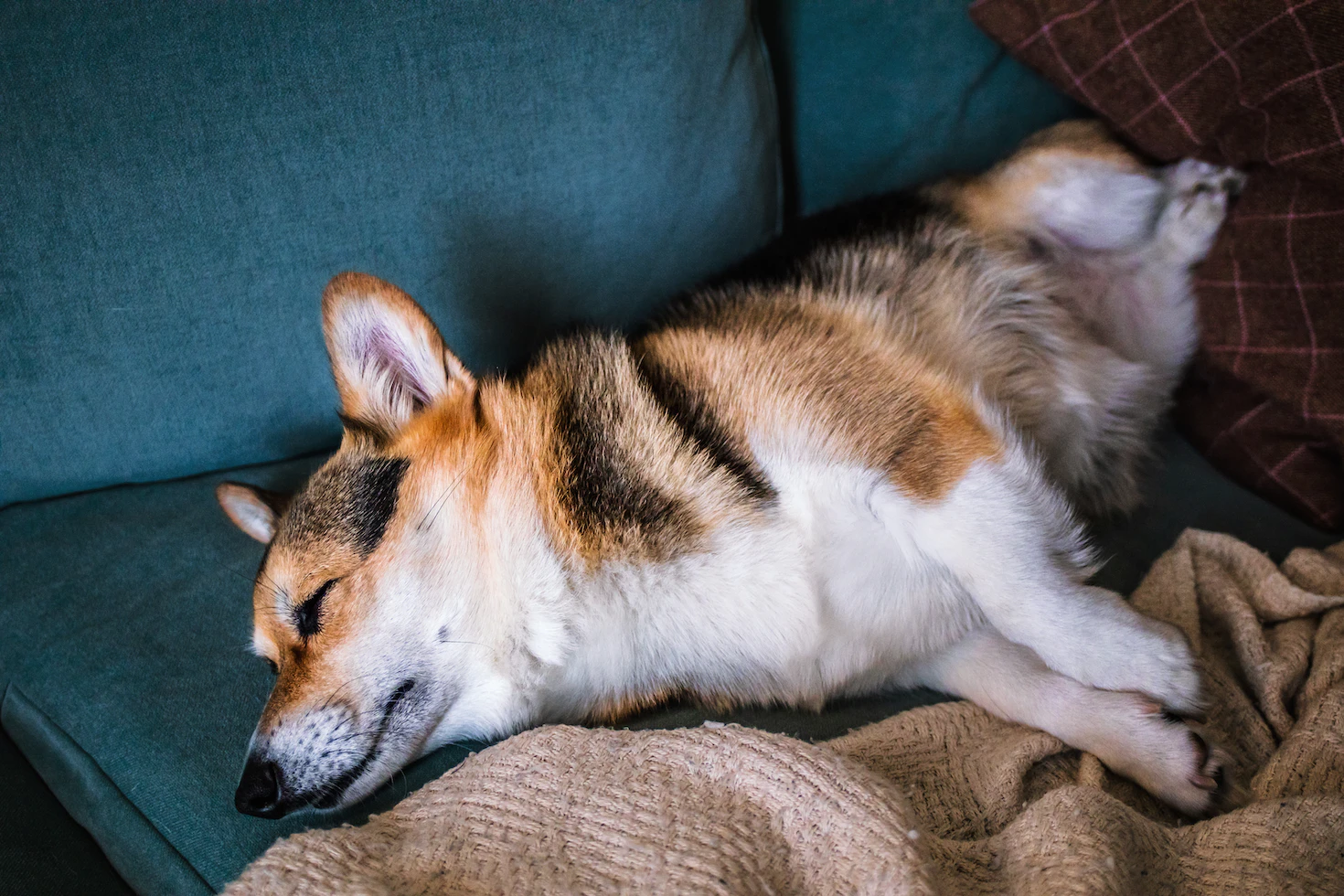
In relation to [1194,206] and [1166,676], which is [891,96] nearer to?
[1194,206]

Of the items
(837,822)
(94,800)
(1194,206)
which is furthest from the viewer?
(1194,206)

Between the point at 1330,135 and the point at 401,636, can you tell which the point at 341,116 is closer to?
the point at 401,636

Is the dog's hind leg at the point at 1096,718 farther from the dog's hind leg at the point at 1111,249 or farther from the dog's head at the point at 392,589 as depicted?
the dog's head at the point at 392,589

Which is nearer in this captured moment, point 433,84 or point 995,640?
point 995,640

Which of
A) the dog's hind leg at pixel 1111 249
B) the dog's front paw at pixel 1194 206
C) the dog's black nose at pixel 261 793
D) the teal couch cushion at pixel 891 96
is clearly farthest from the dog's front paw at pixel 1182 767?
the teal couch cushion at pixel 891 96

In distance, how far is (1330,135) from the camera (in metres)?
1.44

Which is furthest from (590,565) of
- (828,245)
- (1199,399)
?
(1199,399)

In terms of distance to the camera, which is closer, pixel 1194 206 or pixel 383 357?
pixel 383 357

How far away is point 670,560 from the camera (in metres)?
1.22

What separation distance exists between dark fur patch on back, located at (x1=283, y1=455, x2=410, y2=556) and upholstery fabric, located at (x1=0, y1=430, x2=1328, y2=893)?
28 cm

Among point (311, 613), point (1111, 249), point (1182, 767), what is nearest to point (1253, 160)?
point (1111, 249)

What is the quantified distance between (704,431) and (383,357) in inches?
21.0

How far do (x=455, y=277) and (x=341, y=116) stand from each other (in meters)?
0.33

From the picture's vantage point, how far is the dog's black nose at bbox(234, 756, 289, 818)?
1146 mm
